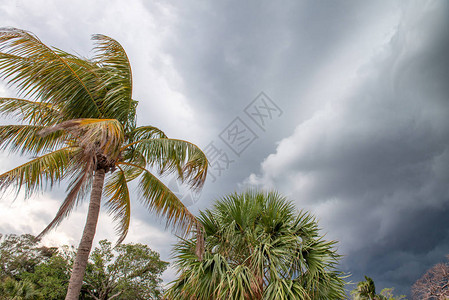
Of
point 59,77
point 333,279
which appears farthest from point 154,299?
point 59,77

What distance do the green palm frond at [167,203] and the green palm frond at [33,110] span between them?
8.02 feet

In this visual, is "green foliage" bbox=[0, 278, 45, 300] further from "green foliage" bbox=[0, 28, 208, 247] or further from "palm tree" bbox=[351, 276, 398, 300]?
"palm tree" bbox=[351, 276, 398, 300]

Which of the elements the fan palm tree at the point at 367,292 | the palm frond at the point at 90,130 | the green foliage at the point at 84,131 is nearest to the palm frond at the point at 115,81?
the green foliage at the point at 84,131

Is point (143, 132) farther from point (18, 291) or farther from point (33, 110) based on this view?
point (18, 291)

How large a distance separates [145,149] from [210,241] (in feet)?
9.36

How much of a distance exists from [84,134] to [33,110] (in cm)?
268

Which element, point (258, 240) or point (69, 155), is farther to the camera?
point (258, 240)

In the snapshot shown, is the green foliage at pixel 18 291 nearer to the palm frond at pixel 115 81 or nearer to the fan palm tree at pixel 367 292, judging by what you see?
the palm frond at pixel 115 81

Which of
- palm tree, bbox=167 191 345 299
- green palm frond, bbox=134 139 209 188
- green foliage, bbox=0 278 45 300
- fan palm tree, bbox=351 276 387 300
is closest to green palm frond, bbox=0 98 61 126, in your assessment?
green palm frond, bbox=134 139 209 188

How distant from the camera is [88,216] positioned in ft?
19.1

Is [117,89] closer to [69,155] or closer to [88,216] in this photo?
[69,155]

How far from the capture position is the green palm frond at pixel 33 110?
21.2ft

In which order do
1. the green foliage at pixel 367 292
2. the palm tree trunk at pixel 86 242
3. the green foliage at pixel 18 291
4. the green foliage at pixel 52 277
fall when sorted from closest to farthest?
the palm tree trunk at pixel 86 242 < the green foliage at pixel 367 292 < the green foliage at pixel 18 291 < the green foliage at pixel 52 277

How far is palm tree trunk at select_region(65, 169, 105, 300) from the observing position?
530 centimetres
